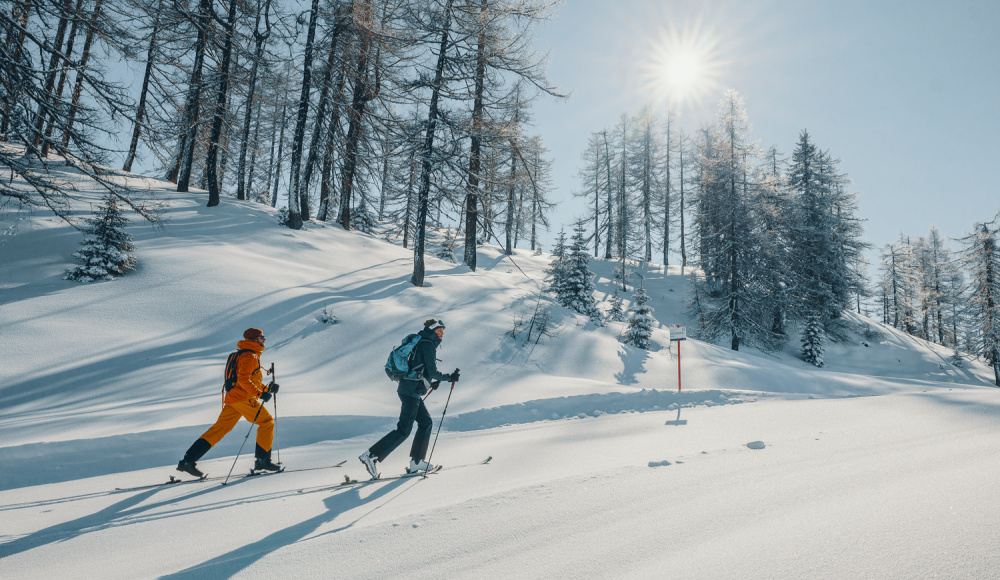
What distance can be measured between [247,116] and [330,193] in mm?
6926

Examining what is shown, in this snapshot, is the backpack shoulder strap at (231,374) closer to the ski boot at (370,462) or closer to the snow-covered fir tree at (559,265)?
the ski boot at (370,462)

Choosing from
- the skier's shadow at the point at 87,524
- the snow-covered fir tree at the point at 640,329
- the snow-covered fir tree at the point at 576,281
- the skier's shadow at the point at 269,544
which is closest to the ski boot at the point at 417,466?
the skier's shadow at the point at 269,544

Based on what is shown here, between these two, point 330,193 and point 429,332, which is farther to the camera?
point 330,193

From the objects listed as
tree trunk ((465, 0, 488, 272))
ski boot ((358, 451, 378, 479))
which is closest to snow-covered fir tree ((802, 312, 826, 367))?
tree trunk ((465, 0, 488, 272))

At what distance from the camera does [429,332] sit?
5.02 m

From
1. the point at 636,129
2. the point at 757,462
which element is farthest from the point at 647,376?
the point at 636,129

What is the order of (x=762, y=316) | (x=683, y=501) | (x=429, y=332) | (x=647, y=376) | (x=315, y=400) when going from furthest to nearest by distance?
(x=762, y=316), (x=647, y=376), (x=315, y=400), (x=429, y=332), (x=683, y=501)

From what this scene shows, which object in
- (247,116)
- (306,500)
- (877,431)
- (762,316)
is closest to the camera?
(306,500)

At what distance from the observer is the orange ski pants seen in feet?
15.7

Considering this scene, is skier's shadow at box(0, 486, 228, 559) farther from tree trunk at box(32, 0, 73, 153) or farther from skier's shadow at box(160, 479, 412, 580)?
tree trunk at box(32, 0, 73, 153)

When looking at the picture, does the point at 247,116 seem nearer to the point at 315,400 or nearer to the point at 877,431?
the point at 315,400

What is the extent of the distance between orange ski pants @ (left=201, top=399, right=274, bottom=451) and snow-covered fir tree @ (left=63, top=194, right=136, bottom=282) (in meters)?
7.46

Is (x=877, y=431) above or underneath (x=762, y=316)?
underneath

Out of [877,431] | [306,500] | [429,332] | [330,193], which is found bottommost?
[306,500]
